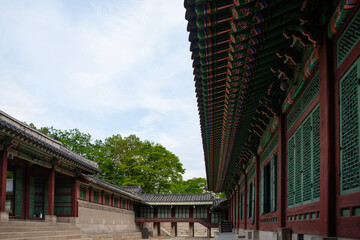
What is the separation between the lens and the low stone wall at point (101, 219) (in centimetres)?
2477

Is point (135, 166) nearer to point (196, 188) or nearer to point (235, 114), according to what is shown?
point (196, 188)

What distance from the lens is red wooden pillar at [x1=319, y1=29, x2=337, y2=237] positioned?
17.0 feet

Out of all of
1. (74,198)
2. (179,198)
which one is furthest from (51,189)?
(179,198)

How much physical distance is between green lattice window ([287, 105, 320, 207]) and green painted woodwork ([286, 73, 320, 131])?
0.26 meters

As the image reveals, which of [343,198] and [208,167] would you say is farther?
[208,167]

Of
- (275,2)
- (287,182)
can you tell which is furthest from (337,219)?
(287,182)

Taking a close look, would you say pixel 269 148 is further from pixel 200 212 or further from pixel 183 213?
pixel 200 212

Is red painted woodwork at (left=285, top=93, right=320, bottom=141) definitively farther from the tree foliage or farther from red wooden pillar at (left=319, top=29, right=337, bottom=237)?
the tree foliage

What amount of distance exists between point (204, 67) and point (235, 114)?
3.46 meters

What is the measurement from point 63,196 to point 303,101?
1944 cm

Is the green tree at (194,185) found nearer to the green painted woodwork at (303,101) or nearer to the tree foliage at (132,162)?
the tree foliage at (132,162)

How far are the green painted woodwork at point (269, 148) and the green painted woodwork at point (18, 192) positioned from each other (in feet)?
43.5

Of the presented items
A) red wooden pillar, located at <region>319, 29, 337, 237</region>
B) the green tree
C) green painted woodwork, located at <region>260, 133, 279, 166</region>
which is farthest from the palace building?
the green tree

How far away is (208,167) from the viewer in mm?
23734
